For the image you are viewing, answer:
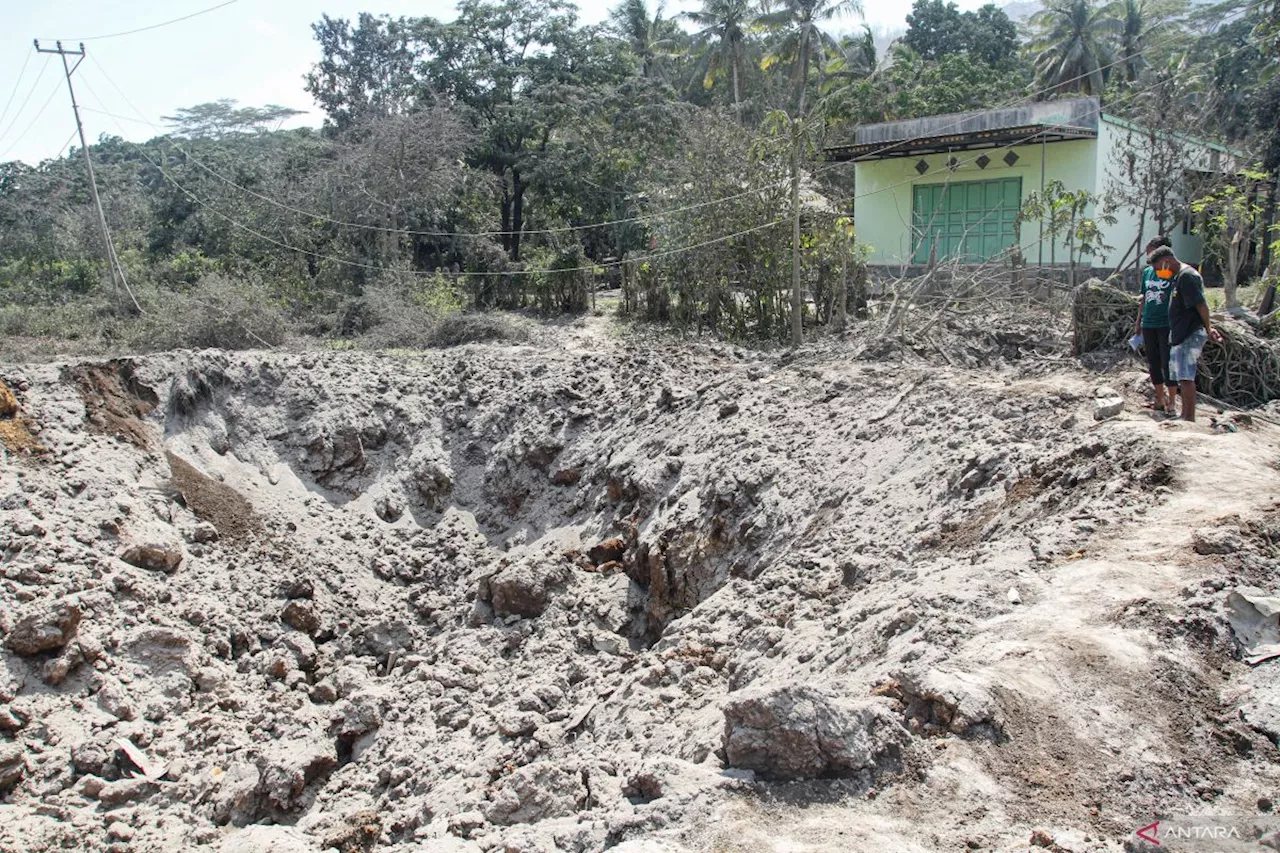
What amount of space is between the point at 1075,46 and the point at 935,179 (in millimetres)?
18090

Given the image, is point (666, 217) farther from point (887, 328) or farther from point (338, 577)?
point (338, 577)

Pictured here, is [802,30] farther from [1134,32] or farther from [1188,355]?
[1188,355]

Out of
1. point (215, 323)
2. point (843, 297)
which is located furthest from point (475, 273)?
point (843, 297)

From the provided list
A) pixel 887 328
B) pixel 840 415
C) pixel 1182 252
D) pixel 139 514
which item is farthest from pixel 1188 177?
pixel 139 514

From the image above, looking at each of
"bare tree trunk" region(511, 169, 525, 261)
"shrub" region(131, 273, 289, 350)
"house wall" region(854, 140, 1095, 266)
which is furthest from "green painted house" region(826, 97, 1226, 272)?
"shrub" region(131, 273, 289, 350)

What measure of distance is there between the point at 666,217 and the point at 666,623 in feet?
28.1

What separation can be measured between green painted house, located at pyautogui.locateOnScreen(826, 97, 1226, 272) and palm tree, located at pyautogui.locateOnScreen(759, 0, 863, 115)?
1169 cm

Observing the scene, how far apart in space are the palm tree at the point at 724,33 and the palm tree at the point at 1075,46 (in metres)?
9.60

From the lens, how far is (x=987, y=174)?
A: 16.3m

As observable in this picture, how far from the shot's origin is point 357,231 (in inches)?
698

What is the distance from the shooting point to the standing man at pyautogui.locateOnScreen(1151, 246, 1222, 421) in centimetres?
661

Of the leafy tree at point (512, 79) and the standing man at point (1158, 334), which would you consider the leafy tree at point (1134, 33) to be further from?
the standing man at point (1158, 334)

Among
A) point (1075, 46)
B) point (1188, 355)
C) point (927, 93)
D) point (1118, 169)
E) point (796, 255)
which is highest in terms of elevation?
point (1075, 46)

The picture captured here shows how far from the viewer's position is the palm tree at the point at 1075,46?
101ft
